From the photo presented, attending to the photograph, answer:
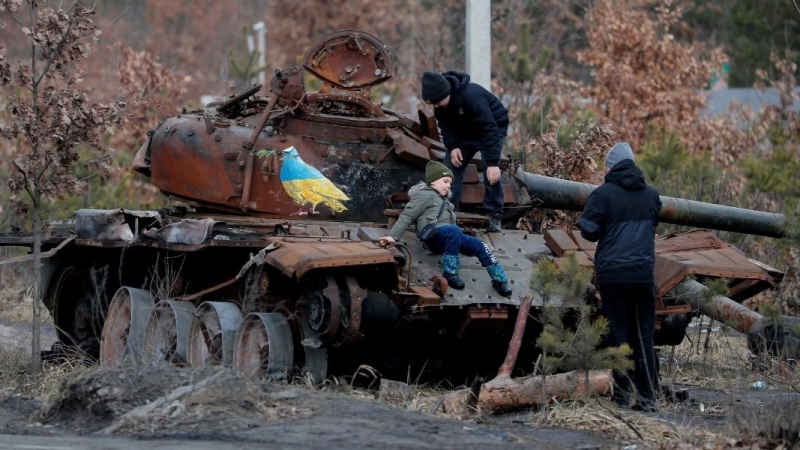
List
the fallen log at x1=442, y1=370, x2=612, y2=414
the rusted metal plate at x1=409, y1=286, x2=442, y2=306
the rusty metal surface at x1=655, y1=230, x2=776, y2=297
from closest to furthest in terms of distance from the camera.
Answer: the fallen log at x1=442, y1=370, x2=612, y2=414 → the rusted metal plate at x1=409, y1=286, x2=442, y2=306 → the rusty metal surface at x1=655, y1=230, x2=776, y2=297

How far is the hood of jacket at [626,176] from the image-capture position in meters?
10.9

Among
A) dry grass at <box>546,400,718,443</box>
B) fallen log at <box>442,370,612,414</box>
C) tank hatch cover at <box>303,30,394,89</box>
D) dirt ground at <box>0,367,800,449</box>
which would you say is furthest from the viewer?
tank hatch cover at <box>303,30,394,89</box>

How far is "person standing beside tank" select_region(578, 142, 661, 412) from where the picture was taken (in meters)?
10.7

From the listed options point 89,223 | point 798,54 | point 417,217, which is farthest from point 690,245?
point 798,54

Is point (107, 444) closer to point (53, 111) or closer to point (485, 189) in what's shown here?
point (53, 111)

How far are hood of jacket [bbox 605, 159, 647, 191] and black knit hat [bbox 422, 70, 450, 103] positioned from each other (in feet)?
6.83

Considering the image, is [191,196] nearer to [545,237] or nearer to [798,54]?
[545,237]

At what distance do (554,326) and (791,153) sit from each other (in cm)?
1133

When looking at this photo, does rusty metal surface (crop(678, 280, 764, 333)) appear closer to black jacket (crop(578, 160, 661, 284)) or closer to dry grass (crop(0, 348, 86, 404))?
black jacket (crop(578, 160, 661, 284))

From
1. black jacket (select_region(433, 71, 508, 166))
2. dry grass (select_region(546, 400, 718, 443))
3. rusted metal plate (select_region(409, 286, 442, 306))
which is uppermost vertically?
black jacket (select_region(433, 71, 508, 166))

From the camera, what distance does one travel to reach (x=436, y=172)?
11.9 metres

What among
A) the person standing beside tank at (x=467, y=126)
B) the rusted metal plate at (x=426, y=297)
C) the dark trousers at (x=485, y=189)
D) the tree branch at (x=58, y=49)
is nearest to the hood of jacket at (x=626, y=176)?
the rusted metal plate at (x=426, y=297)

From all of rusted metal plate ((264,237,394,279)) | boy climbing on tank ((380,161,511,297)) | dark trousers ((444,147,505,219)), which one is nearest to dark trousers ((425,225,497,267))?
boy climbing on tank ((380,161,511,297))

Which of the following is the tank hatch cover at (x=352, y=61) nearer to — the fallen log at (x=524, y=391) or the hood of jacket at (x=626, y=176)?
the hood of jacket at (x=626, y=176)
